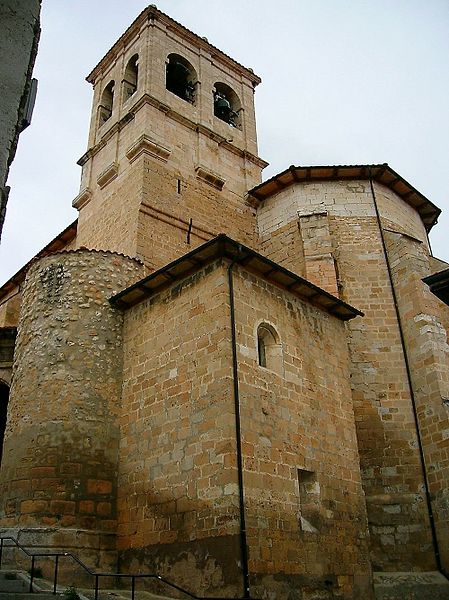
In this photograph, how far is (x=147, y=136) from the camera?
15.3 m

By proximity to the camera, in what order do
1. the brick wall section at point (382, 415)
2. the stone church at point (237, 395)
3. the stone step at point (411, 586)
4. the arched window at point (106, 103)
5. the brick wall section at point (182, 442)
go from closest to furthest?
the brick wall section at point (182, 442), the stone church at point (237, 395), the stone step at point (411, 586), the brick wall section at point (382, 415), the arched window at point (106, 103)

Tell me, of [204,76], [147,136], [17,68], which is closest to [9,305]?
[147,136]

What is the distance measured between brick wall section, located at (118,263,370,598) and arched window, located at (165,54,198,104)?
985cm

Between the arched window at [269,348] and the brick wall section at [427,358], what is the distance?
151 inches

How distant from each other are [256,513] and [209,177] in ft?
33.6

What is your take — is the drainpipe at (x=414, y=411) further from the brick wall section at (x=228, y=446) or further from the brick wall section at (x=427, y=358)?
the brick wall section at (x=228, y=446)

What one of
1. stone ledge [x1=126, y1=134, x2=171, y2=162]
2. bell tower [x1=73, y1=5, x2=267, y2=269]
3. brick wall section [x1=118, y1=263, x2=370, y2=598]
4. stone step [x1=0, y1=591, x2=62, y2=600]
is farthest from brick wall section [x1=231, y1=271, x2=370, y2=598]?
stone ledge [x1=126, y1=134, x2=171, y2=162]

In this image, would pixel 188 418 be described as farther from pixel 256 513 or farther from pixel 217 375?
pixel 256 513

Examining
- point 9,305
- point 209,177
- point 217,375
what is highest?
point 209,177

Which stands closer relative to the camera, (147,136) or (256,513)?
(256,513)

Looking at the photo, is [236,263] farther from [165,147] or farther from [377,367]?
[165,147]

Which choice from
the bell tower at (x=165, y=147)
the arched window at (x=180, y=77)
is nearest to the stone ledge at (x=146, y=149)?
the bell tower at (x=165, y=147)

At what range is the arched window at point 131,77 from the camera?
18219 millimetres

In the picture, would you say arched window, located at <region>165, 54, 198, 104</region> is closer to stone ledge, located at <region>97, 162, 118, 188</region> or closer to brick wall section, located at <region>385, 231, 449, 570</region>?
stone ledge, located at <region>97, 162, 118, 188</region>
